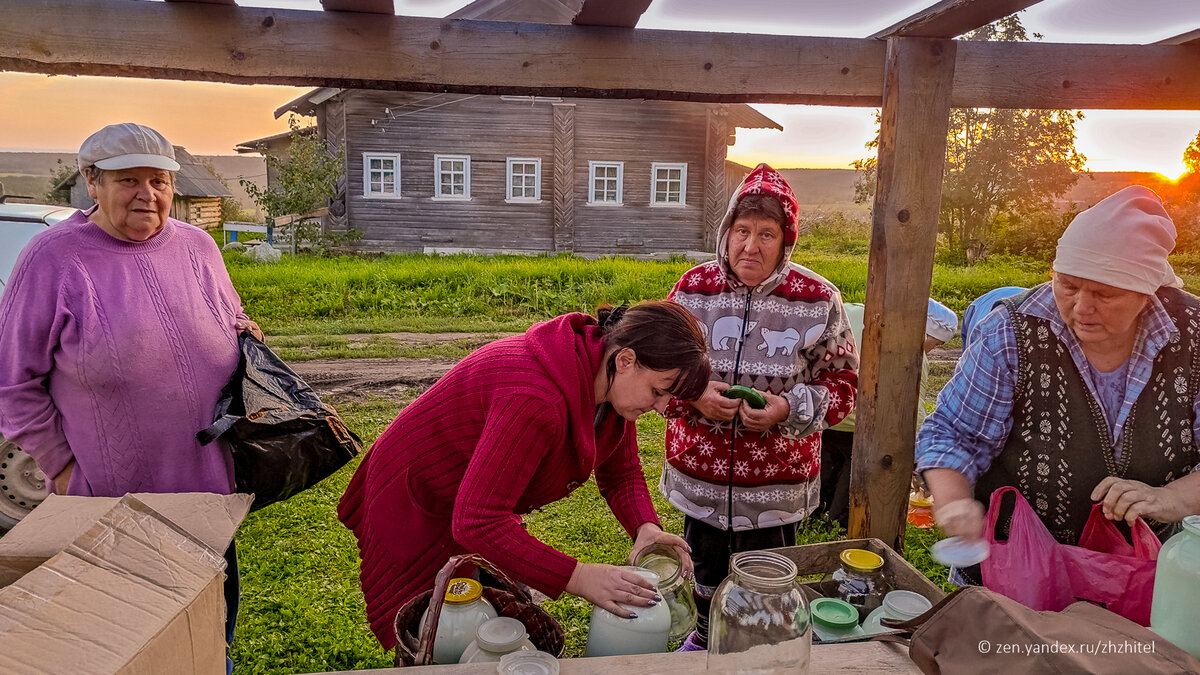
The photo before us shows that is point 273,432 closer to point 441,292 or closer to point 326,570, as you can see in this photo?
point 326,570

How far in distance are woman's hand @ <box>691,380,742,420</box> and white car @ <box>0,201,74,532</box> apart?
3.70 metres

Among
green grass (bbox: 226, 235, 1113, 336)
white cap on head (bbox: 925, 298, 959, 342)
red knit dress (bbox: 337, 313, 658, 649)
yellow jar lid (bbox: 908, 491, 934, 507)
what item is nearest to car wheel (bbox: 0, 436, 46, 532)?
red knit dress (bbox: 337, 313, 658, 649)

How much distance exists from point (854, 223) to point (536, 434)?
86.3 ft

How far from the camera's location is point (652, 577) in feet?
5.48

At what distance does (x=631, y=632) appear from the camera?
1.61 m

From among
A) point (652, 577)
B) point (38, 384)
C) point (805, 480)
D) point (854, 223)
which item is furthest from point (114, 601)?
point (854, 223)

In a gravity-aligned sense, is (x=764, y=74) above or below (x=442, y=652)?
above

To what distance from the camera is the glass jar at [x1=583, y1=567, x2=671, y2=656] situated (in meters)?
1.61

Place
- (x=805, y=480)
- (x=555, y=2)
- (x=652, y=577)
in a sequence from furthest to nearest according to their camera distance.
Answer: (x=555, y=2)
(x=805, y=480)
(x=652, y=577)

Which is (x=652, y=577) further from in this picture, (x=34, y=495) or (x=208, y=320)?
(x=34, y=495)

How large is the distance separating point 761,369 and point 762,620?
4.24ft

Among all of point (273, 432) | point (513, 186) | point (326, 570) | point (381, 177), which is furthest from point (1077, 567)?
point (381, 177)

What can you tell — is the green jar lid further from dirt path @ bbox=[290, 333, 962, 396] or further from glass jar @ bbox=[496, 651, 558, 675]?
dirt path @ bbox=[290, 333, 962, 396]

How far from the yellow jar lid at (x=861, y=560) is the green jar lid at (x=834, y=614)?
0.44 feet
